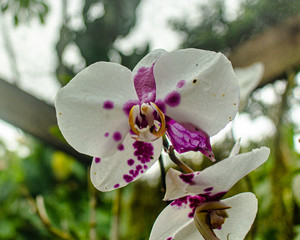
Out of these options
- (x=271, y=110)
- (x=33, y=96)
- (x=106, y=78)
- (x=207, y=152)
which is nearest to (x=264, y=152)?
(x=207, y=152)

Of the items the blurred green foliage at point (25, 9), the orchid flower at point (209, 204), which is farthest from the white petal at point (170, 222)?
the blurred green foliage at point (25, 9)

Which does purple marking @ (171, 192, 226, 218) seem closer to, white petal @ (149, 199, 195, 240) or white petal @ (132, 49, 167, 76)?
white petal @ (149, 199, 195, 240)

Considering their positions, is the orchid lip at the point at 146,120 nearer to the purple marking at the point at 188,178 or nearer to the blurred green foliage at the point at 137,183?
the purple marking at the point at 188,178

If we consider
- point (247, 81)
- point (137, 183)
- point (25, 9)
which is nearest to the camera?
point (247, 81)

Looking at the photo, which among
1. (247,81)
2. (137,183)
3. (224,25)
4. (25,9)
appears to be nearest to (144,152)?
(247,81)

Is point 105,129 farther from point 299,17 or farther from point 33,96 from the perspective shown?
point 299,17

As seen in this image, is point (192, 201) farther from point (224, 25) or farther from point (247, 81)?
point (224, 25)

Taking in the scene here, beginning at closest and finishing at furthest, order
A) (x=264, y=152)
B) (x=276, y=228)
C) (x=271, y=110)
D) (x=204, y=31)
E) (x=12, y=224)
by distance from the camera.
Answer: (x=264, y=152), (x=276, y=228), (x=271, y=110), (x=204, y=31), (x=12, y=224)
